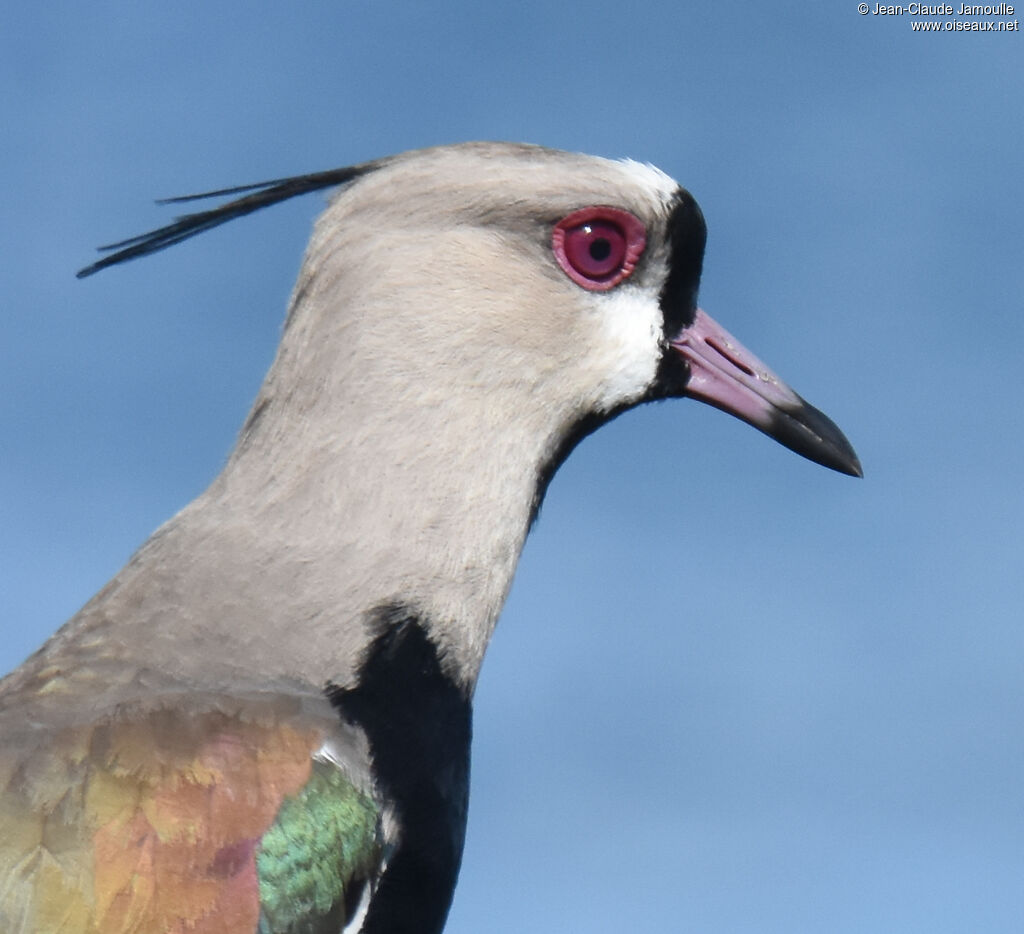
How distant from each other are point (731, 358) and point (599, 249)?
0.71 meters

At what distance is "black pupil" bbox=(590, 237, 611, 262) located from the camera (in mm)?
5910

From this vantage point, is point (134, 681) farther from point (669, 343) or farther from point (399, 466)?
point (669, 343)

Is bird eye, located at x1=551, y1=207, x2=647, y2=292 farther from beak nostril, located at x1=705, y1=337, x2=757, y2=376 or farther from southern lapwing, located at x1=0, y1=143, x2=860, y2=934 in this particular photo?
beak nostril, located at x1=705, y1=337, x2=757, y2=376

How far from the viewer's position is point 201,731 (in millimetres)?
4652

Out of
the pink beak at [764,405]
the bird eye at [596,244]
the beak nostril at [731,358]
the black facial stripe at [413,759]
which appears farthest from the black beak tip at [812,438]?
the black facial stripe at [413,759]

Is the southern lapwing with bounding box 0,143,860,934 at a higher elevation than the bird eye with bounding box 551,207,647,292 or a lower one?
lower

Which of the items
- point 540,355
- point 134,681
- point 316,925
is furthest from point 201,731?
point 540,355

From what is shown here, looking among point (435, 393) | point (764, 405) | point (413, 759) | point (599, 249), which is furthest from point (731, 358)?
point (413, 759)

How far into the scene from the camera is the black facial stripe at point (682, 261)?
6.09 metres

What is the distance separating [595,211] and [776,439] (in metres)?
1.10

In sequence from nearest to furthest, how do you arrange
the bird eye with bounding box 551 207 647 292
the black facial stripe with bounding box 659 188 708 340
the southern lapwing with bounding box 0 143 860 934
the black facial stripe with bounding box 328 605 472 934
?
the southern lapwing with bounding box 0 143 860 934, the black facial stripe with bounding box 328 605 472 934, the bird eye with bounding box 551 207 647 292, the black facial stripe with bounding box 659 188 708 340

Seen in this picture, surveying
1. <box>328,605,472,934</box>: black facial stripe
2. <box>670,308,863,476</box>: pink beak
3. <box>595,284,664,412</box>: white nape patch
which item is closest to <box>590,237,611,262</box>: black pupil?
<box>595,284,664,412</box>: white nape patch

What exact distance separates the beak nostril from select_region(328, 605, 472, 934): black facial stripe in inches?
67.1

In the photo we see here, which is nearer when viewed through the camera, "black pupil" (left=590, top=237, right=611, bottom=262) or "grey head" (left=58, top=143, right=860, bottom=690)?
"grey head" (left=58, top=143, right=860, bottom=690)
